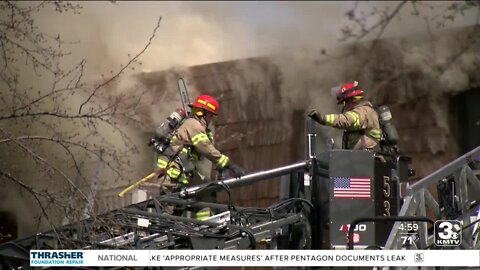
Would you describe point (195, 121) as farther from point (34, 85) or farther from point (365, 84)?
point (365, 84)

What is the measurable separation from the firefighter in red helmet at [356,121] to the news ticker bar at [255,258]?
178cm

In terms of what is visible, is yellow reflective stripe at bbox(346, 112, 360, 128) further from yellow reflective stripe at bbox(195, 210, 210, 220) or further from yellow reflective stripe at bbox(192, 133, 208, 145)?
yellow reflective stripe at bbox(195, 210, 210, 220)

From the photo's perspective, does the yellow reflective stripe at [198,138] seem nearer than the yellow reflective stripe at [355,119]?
No

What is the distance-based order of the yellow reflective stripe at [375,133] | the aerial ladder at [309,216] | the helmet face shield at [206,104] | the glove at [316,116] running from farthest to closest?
the helmet face shield at [206,104] → the yellow reflective stripe at [375,133] → the glove at [316,116] → the aerial ladder at [309,216]

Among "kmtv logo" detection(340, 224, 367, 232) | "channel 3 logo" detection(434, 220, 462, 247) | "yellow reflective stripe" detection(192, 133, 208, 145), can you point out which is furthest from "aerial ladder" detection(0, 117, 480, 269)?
"yellow reflective stripe" detection(192, 133, 208, 145)

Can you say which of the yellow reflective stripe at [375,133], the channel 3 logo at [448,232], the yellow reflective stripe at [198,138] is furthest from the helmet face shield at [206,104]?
the channel 3 logo at [448,232]

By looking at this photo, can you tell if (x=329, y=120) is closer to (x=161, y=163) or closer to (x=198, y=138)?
(x=198, y=138)

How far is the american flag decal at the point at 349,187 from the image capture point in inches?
287

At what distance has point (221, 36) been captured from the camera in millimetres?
12406

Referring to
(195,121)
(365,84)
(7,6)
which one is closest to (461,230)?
(195,121)

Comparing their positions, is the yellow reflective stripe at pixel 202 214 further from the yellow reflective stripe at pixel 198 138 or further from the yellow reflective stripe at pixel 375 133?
the yellow reflective stripe at pixel 375 133

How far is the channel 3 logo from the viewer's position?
20.6 ft

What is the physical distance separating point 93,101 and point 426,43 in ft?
16.2

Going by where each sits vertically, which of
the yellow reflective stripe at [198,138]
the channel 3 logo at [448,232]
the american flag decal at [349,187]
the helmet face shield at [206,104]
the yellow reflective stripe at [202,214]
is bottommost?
the channel 3 logo at [448,232]
